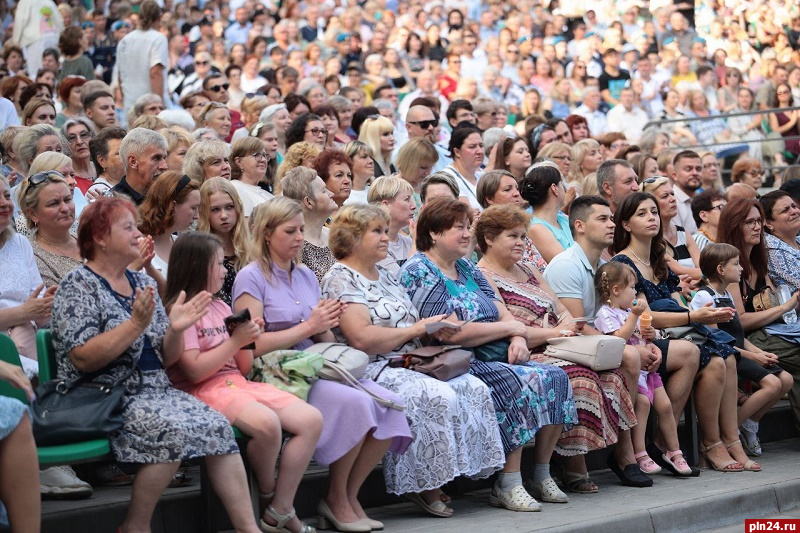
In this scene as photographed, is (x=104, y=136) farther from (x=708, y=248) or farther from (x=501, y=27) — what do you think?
(x=501, y=27)

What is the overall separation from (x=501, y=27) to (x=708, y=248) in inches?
492

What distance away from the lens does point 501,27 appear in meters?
20.0

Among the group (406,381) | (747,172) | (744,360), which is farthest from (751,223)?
(747,172)

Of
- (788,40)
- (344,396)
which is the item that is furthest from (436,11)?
(344,396)

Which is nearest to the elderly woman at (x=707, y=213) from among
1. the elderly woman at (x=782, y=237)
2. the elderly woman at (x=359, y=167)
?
the elderly woman at (x=782, y=237)

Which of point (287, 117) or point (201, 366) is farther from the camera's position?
point (287, 117)

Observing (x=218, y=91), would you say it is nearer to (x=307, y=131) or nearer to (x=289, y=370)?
(x=307, y=131)

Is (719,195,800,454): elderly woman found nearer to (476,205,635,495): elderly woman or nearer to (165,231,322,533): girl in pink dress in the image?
(476,205,635,495): elderly woman

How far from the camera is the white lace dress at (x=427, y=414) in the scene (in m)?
5.95

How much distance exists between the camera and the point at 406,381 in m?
6.03

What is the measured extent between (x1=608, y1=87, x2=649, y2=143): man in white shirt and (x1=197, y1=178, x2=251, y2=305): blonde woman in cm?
942

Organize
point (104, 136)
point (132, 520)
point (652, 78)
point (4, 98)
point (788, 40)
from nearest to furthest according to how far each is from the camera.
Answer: point (132, 520) → point (104, 136) → point (4, 98) → point (652, 78) → point (788, 40)

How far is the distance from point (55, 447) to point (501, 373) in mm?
2469

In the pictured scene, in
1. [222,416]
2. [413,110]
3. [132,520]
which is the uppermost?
[413,110]
